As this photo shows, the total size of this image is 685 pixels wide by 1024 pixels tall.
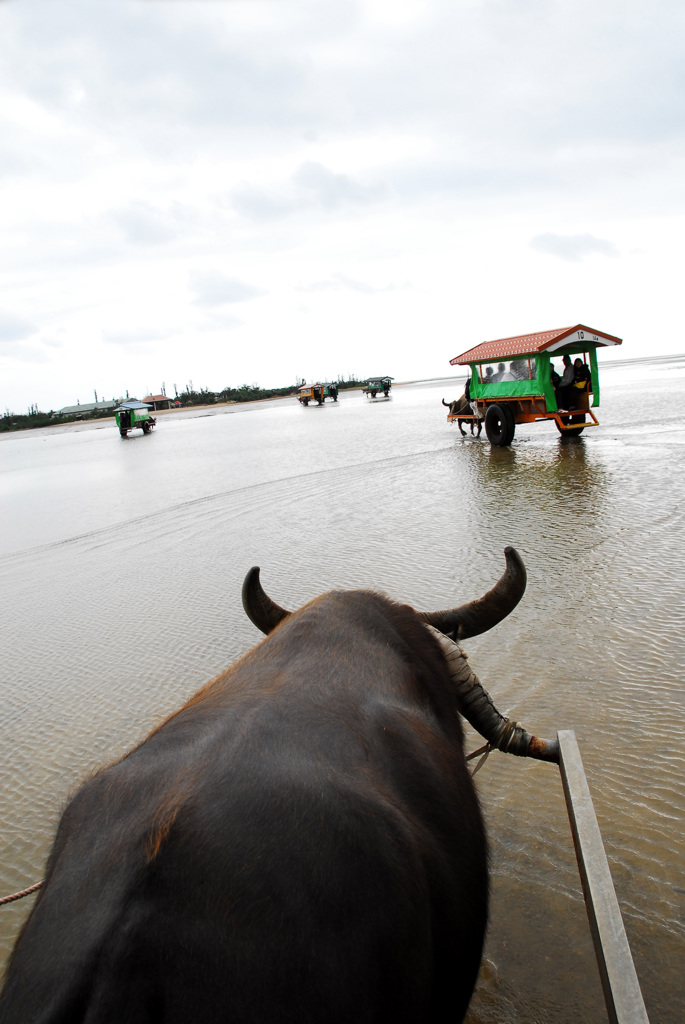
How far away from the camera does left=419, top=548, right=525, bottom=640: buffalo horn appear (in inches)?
89.7

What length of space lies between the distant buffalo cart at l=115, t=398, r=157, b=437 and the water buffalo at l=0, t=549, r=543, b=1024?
35943 mm

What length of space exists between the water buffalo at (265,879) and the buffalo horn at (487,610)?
0.71 meters

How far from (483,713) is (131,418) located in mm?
36674

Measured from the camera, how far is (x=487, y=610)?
2377 millimetres

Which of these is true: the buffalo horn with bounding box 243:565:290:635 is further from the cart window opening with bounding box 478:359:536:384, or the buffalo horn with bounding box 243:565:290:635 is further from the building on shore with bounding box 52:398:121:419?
the building on shore with bounding box 52:398:121:419

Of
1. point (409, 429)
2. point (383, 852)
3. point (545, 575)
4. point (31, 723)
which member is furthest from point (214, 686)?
point (409, 429)

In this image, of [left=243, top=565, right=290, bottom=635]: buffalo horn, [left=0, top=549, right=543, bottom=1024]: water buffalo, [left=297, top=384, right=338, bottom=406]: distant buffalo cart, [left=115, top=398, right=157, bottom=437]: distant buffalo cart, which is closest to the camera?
[left=0, top=549, right=543, bottom=1024]: water buffalo

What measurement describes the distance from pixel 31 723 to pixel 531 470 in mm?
8802

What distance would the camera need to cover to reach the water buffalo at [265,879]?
3.49ft

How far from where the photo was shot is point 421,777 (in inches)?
62.9

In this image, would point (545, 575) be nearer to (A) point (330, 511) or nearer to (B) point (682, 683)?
(B) point (682, 683)

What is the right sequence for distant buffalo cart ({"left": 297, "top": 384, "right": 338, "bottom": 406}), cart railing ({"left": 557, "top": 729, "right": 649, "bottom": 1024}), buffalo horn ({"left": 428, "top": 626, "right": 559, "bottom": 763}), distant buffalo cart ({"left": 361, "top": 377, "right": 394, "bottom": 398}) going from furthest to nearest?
distant buffalo cart ({"left": 361, "top": 377, "right": 394, "bottom": 398}) < distant buffalo cart ({"left": 297, "top": 384, "right": 338, "bottom": 406}) < buffalo horn ({"left": 428, "top": 626, "right": 559, "bottom": 763}) < cart railing ({"left": 557, "top": 729, "right": 649, "bottom": 1024})

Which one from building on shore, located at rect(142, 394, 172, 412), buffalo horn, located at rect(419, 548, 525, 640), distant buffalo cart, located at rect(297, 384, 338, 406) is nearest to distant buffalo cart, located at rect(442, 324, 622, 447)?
buffalo horn, located at rect(419, 548, 525, 640)

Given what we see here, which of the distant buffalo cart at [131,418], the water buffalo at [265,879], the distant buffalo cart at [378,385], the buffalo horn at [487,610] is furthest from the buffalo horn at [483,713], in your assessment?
the distant buffalo cart at [378,385]
